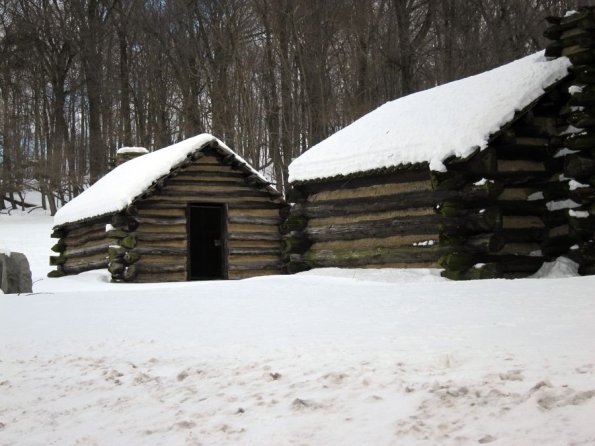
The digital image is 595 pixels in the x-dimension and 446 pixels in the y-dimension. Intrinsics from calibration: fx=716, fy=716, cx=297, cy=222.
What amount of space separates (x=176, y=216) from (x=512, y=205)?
8.64 meters

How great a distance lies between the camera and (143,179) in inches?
660

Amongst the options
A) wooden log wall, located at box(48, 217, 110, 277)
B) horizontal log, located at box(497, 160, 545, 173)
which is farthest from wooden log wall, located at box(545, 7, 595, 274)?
wooden log wall, located at box(48, 217, 110, 277)

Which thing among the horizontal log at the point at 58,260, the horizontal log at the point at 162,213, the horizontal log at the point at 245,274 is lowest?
the horizontal log at the point at 245,274

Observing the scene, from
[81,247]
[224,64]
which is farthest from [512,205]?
[224,64]

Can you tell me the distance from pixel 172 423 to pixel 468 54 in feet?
78.4

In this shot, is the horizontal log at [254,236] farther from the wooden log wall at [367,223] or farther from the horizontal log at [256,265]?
the wooden log wall at [367,223]

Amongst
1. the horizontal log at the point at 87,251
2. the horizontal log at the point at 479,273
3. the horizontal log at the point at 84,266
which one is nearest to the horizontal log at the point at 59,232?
the horizontal log at the point at 87,251

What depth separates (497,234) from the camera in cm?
1177

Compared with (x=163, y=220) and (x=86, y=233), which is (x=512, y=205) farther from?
(x=86, y=233)

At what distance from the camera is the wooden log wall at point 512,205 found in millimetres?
11758

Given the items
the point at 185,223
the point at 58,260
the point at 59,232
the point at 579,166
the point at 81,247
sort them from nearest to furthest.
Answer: the point at 579,166, the point at 185,223, the point at 81,247, the point at 58,260, the point at 59,232

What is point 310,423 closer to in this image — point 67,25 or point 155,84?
point 155,84

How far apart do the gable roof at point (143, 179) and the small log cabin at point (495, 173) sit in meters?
4.67

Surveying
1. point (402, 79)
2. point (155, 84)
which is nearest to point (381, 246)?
point (402, 79)
